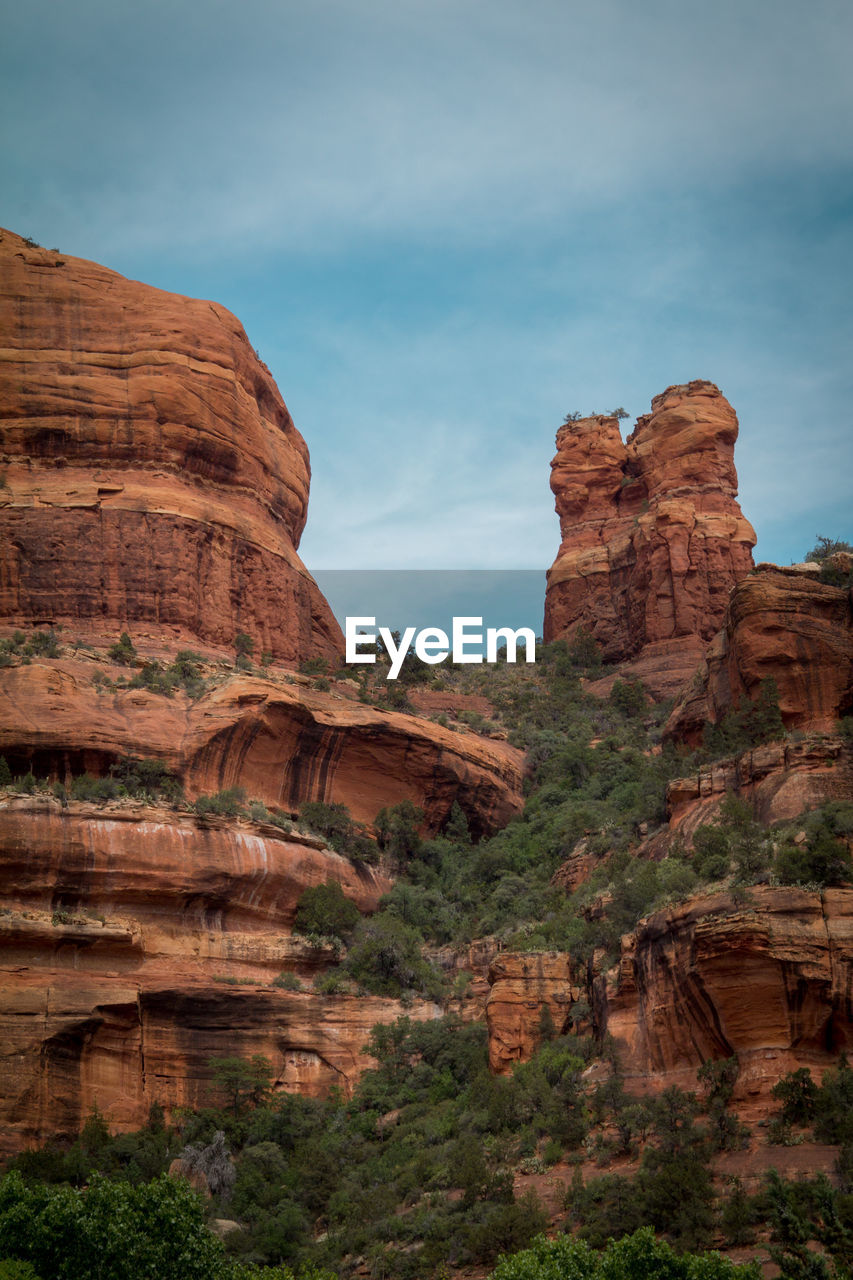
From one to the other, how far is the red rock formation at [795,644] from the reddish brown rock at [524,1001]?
34.0 feet

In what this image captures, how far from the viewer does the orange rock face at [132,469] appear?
53.4m

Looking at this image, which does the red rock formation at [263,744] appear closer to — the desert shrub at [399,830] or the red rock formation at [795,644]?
the desert shrub at [399,830]

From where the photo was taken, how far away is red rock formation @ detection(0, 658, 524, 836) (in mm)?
44281

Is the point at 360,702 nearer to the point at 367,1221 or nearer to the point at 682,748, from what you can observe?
the point at 682,748

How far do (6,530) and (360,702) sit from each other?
48.3 ft

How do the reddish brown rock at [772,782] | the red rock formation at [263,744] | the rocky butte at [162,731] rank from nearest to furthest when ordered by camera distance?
the reddish brown rock at [772,782]
the rocky butte at [162,731]
the red rock formation at [263,744]

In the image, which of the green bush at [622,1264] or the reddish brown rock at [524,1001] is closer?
the green bush at [622,1264]

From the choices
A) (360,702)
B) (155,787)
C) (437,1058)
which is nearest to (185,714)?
(155,787)

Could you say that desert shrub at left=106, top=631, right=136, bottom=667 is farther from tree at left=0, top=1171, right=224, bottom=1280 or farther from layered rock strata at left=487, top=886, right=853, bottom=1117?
tree at left=0, top=1171, right=224, bottom=1280

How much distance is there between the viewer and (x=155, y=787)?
44688 millimetres

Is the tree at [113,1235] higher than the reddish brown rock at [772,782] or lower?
lower

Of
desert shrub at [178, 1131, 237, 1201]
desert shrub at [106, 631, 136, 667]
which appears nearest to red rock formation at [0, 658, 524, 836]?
desert shrub at [106, 631, 136, 667]

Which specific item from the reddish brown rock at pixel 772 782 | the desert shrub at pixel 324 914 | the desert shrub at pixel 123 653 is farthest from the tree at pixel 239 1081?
the desert shrub at pixel 123 653

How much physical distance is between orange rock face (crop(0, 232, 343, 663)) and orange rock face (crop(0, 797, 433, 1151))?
1334 centimetres
